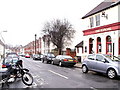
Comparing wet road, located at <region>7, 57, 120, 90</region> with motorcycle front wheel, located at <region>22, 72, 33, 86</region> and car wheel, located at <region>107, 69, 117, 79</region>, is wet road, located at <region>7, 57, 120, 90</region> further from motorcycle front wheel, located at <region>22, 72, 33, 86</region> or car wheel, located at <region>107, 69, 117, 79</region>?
car wheel, located at <region>107, 69, 117, 79</region>

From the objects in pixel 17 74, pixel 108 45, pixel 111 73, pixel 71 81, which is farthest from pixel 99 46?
pixel 17 74

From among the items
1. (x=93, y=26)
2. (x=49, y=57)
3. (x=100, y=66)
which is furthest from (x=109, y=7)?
(x=49, y=57)

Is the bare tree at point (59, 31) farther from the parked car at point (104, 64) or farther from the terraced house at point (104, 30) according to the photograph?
the parked car at point (104, 64)

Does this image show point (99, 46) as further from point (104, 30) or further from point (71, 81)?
point (71, 81)

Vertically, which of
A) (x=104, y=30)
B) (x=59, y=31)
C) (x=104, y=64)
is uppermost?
(x=59, y=31)

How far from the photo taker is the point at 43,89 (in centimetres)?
684

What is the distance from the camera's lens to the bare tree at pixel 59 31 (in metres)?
33.3

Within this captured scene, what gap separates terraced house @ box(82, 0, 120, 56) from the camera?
16312mm

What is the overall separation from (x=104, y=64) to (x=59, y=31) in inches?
926

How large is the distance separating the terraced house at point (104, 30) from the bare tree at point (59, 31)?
448 inches

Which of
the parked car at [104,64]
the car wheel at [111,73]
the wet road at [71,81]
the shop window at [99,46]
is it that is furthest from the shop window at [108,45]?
the car wheel at [111,73]

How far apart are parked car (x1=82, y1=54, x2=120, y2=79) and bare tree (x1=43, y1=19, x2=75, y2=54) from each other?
836 inches

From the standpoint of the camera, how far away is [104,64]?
10305mm

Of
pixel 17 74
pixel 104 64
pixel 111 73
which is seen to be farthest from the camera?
pixel 104 64
